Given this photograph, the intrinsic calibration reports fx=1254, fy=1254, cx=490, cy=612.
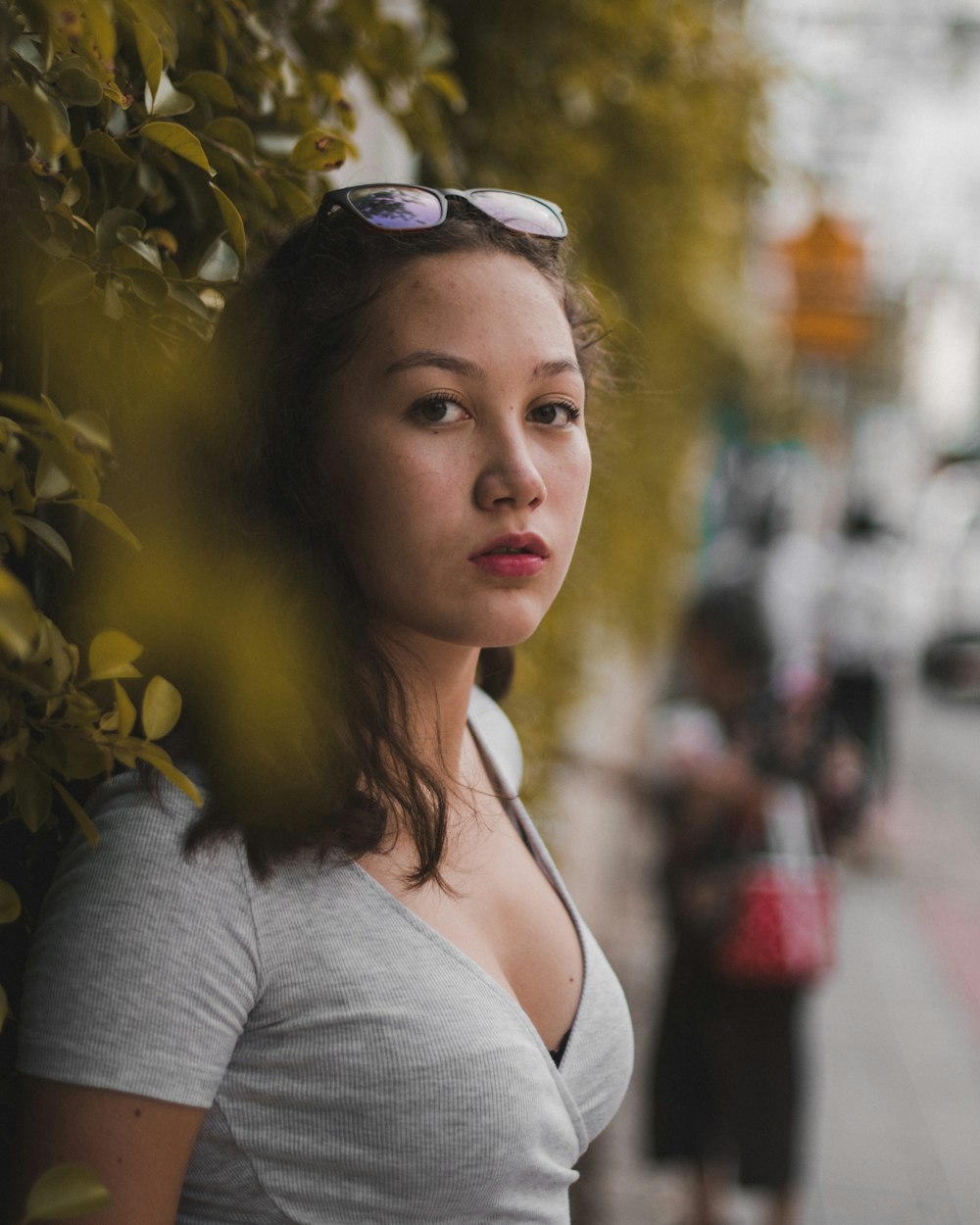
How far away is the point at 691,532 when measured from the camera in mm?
11555

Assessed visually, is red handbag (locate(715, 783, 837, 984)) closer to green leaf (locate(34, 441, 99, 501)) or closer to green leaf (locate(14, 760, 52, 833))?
green leaf (locate(14, 760, 52, 833))

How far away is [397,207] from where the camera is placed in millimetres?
1311

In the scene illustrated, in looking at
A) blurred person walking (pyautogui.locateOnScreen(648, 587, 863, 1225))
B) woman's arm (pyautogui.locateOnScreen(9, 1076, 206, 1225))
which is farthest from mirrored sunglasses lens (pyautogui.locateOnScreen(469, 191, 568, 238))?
blurred person walking (pyautogui.locateOnScreen(648, 587, 863, 1225))

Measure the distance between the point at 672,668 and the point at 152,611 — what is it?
33.6 ft

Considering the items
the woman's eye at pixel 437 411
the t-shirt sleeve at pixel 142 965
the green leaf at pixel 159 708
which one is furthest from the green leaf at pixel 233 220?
the t-shirt sleeve at pixel 142 965

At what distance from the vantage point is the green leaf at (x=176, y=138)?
43.5 inches

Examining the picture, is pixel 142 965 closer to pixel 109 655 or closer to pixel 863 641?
pixel 109 655

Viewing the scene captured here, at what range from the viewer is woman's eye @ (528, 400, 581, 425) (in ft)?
4.43

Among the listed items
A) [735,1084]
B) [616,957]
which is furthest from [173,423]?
[616,957]

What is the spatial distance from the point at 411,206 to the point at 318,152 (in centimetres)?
13

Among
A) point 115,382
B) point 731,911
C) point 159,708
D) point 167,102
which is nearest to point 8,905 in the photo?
point 159,708

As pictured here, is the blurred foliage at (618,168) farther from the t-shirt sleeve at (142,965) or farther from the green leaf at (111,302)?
the t-shirt sleeve at (142,965)

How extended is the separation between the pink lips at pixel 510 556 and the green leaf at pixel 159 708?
1.11 feet

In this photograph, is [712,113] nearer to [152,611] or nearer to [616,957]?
[152,611]
